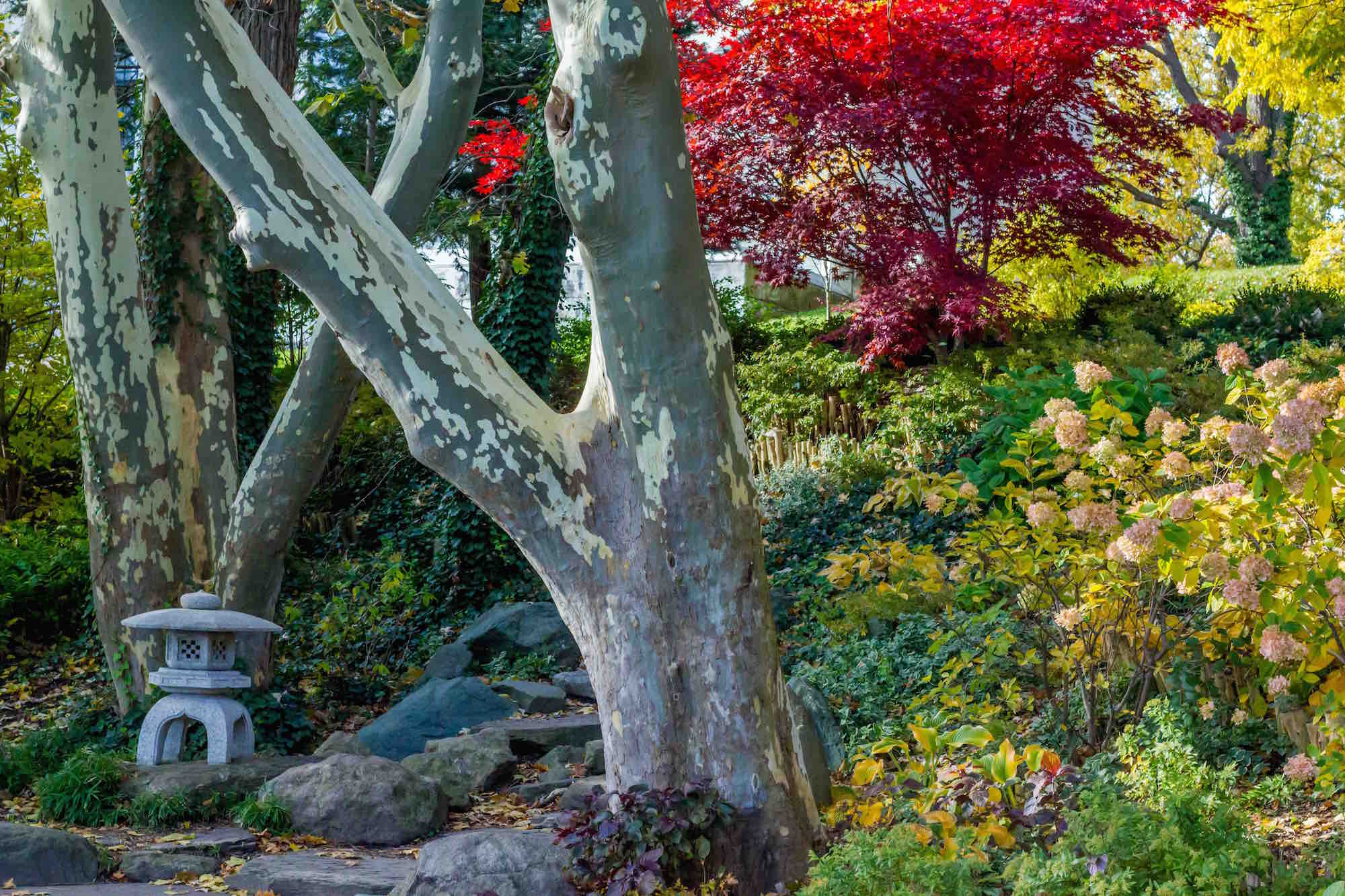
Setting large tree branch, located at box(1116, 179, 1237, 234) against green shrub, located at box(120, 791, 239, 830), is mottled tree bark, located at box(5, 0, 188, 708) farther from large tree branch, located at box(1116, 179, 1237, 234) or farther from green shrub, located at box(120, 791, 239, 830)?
large tree branch, located at box(1116, 179, 1237, 234)

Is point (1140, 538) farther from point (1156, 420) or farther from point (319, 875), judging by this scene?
point (319, 875)

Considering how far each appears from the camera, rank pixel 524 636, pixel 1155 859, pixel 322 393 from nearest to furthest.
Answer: pixel 1155 859 → pixel 322 393 → pixel 524 636

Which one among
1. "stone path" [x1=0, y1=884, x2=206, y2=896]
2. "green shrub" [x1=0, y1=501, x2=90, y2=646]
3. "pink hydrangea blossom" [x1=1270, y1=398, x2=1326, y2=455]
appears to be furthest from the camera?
"green shrub" [x1=0, y1=501, x2=90, y2=646]

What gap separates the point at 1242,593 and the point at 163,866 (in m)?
3.86

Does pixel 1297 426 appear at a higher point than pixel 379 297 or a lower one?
lower

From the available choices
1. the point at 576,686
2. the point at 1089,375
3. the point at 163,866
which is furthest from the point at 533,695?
the point at 1089,375

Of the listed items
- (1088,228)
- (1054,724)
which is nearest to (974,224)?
(1088,228)

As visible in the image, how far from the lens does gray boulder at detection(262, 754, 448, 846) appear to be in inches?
184

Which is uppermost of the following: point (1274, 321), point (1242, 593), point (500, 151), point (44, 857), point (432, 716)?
point (500, 151)

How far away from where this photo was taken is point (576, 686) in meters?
6.97

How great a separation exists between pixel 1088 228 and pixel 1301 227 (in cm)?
1830

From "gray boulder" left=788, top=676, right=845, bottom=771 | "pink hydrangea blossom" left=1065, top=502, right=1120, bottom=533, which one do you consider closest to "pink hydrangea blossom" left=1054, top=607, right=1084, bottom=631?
"pink hydrangea blossom" left=1065, top=502, right=1120, bottom=533

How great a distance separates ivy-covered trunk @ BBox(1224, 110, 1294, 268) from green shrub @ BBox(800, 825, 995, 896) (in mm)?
17097

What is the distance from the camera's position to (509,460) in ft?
11.0
